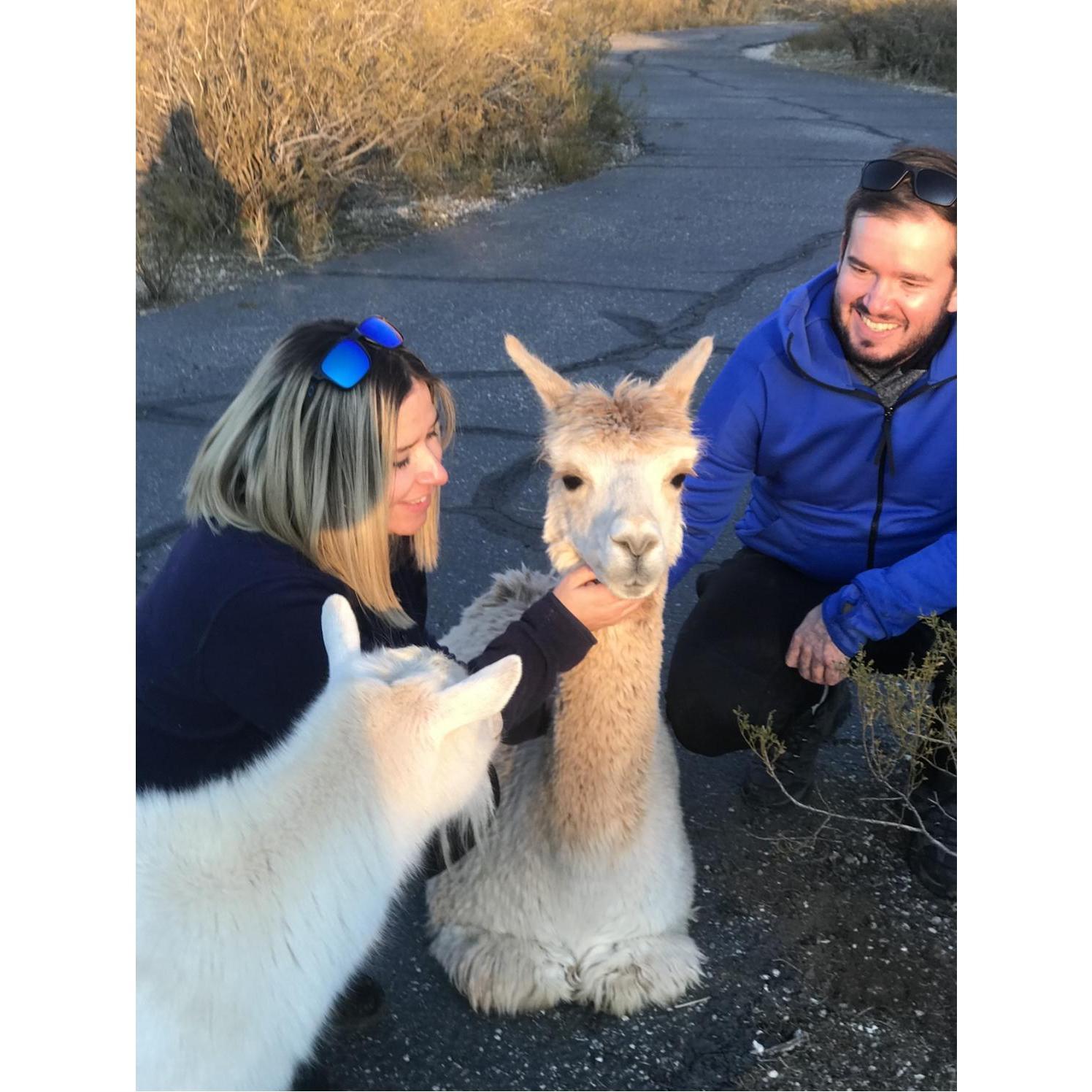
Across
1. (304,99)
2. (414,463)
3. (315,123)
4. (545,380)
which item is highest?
(304,99)

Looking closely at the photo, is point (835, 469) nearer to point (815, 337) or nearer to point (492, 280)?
point (815, 337)

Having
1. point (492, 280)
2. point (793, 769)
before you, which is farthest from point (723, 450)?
point (492, 280)

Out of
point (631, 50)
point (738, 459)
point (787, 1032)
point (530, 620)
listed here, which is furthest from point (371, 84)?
point (631, 50)

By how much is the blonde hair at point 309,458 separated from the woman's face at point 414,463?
3 cm

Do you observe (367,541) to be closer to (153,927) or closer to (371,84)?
(153,927)

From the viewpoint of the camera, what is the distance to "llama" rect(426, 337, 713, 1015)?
7.95 feet

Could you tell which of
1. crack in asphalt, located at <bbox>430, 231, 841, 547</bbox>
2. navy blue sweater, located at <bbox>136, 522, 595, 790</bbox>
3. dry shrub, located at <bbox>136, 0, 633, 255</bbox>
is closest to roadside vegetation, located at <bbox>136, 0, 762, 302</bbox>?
dry shrub, located at <bbox>136, 0, 633, 255</bbox>

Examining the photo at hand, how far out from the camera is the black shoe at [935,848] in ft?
9.14

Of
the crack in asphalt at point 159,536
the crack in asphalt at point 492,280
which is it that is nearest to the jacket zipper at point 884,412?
the crack in asphalt at point 159,536

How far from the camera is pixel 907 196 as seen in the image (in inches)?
103

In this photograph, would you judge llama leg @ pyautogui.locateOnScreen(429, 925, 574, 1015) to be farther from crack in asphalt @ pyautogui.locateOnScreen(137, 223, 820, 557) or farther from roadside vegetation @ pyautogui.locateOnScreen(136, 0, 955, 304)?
roadside vegetation @ pyautogui.locateOnScreen(136, 0, 955, 304)

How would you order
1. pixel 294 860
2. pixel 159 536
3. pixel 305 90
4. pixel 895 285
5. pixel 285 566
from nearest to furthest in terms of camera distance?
pixel 294 860 → pixel 285 566 → pixel 895 285 → pixel 159 536 → pixel 305 90

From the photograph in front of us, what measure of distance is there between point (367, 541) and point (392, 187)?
7.80m

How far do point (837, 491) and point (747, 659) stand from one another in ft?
1.63
